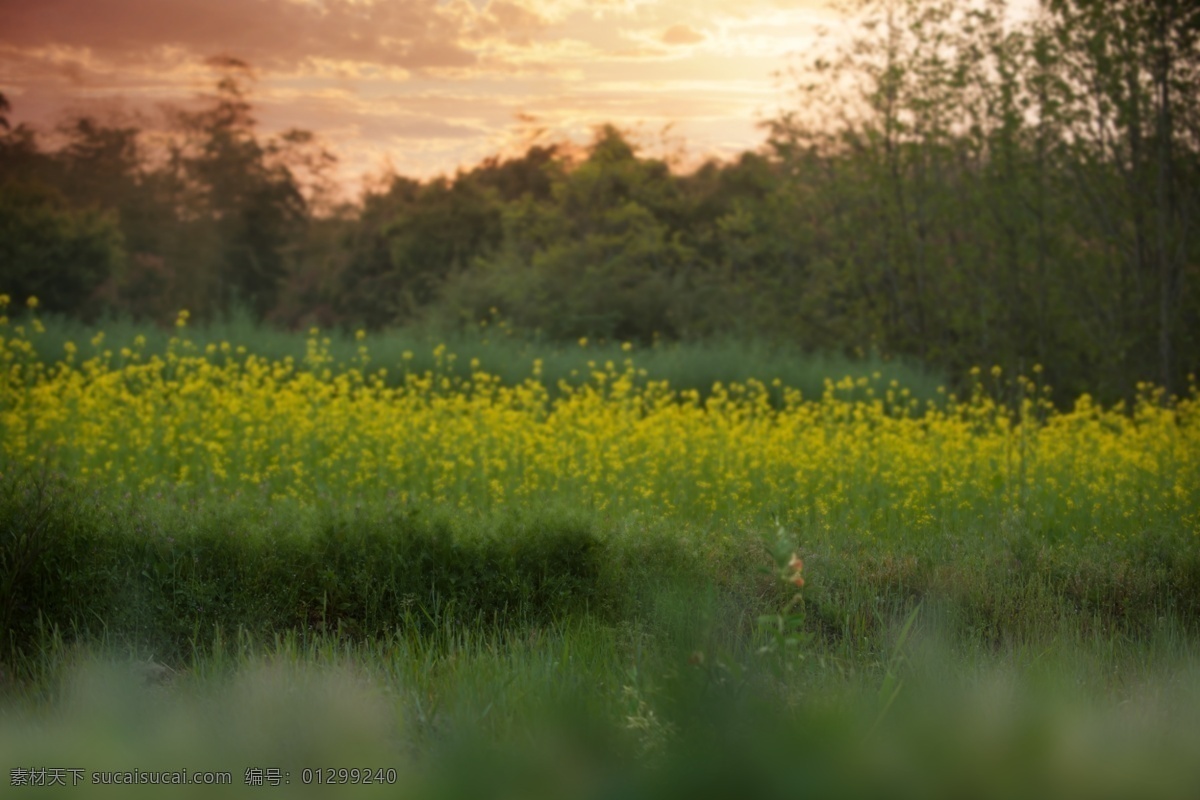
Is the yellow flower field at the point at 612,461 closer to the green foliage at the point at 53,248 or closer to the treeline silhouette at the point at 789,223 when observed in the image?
the treeline silhouette at the point at 789,223

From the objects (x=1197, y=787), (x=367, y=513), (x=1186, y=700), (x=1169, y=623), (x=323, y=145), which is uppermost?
(x=323, y=145)

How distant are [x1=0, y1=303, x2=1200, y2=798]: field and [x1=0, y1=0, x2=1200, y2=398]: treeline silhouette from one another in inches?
145

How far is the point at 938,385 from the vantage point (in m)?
13.1

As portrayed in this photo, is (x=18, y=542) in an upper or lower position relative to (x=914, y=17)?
lower

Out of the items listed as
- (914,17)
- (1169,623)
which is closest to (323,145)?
(914,17)

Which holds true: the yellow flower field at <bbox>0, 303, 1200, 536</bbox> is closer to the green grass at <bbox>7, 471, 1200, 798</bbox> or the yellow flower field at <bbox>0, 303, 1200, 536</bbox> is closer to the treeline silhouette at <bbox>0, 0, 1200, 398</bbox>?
the green grass at <bbox>7, 471, 1200, 798</bbox>

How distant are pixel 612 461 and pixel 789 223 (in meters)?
10.5

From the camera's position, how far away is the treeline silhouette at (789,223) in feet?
40.9

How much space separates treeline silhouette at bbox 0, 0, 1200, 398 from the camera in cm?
1247

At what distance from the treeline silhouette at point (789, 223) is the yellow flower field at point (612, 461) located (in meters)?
4.37

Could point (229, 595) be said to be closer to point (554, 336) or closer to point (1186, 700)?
point (1186, 700)

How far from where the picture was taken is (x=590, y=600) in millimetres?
4699

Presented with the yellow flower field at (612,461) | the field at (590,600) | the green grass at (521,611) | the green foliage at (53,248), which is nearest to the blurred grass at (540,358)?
the field at (590,600)

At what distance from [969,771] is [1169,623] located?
14.8 feet
